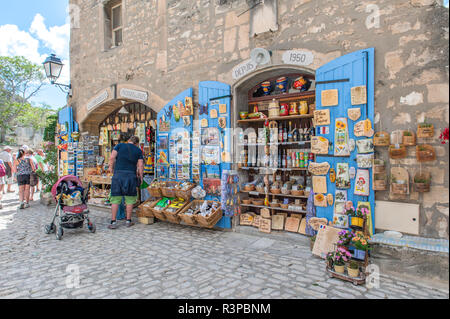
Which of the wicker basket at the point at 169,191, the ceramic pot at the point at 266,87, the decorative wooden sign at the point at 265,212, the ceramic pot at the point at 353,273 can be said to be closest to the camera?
the ceramic pot at the point at 353,273

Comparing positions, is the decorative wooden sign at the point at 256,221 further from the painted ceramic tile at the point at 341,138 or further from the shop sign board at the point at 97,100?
the shop sign board at the point at 97,100

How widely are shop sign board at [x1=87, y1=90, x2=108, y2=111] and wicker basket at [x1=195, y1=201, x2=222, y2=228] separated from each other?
4489mm

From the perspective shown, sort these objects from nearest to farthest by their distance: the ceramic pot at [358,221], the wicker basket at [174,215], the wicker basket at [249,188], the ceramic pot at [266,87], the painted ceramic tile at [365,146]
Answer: the ceramic pot at [358,221] → the painted ceramic tile at [365,146] → the ceramic pot at [266,87] → the wicker basket at [249,188] → the wicker basket at [174,215]

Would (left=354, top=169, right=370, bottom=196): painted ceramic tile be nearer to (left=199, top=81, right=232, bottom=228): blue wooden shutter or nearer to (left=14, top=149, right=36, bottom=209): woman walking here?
(left=199, top=81, right=232, bottom=228): blue wooden shutter

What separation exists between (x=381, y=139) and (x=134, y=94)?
5346mm

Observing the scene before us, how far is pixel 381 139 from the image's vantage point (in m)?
3.56

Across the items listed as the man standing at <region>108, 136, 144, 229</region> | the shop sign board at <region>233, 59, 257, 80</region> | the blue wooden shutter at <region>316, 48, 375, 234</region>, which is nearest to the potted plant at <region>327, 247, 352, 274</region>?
the blue wooden shutter at <region>316, 48, 375, 234</region>

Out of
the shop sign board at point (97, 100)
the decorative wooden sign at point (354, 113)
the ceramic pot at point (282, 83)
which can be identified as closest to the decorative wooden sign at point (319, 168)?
the decorative wooden sign at point (354, 113)

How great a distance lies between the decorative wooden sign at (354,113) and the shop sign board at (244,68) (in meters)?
1.73

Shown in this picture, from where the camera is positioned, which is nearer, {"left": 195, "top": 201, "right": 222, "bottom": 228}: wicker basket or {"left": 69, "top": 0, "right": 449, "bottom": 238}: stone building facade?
{"left": 69, "top": 0, "right": 449, "bottom": 238}: stone building facade

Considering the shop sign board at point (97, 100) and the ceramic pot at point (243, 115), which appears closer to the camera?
the ceramic pot at point (243, 115)

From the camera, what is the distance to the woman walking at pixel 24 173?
7.61 metres

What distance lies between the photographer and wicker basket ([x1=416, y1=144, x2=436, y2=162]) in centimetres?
321
